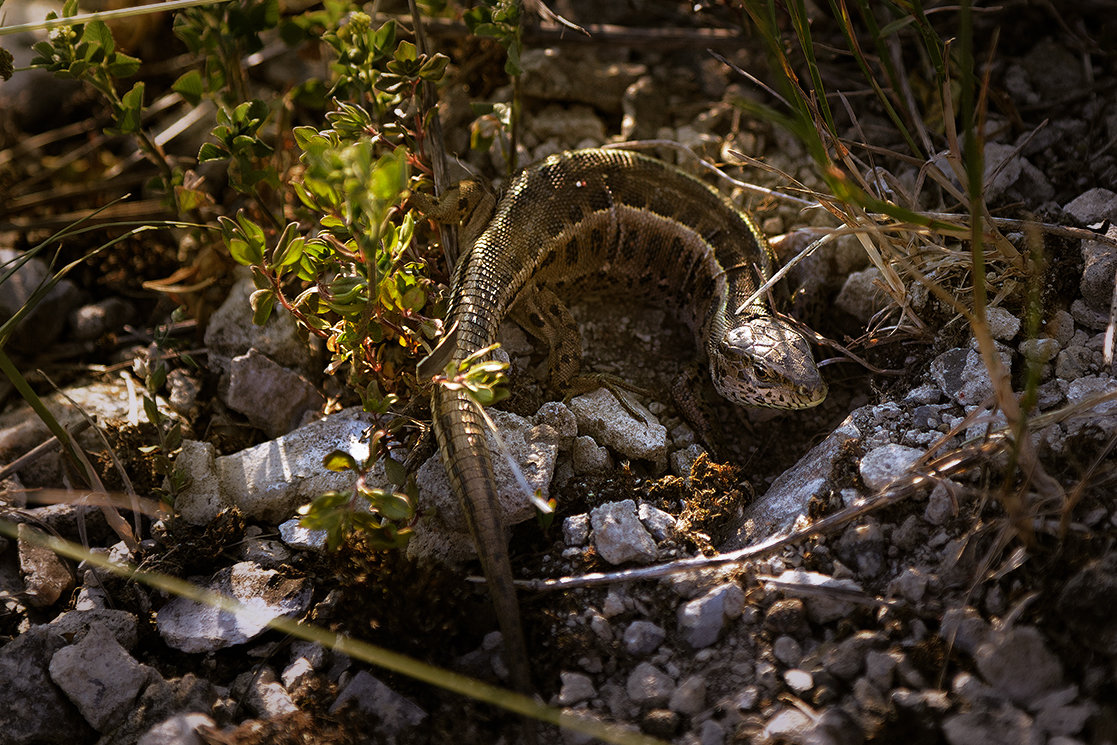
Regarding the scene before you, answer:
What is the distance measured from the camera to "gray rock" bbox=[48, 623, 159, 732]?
2318 mm

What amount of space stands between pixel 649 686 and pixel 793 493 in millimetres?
900

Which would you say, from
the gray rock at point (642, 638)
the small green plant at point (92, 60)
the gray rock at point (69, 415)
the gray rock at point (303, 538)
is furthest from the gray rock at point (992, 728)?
the small green plant at point (92, 60)

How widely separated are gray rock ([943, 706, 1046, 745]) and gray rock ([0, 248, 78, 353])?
389 centimetres

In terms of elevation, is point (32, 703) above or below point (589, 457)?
below

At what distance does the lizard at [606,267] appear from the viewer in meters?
3.23

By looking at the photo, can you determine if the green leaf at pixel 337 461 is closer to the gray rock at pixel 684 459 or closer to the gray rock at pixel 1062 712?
the gray rock at pixel 684 459

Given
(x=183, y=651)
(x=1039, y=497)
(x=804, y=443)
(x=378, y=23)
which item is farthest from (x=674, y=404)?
(x=378, y=23)

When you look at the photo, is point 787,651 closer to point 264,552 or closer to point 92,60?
point 264,552

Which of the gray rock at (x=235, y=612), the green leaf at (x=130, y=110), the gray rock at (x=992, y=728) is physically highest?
the green leaf at (x=130, y=110)

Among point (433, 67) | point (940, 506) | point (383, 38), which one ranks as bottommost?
point (940, 506)

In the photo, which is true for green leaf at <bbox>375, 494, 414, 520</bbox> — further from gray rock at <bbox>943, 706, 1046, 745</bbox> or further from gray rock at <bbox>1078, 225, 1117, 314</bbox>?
gray rock at <bbox>1078, 225, 1117, 314</bbox>

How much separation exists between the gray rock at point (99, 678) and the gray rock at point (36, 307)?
1.86 m

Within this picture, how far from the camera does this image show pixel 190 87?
3486mm

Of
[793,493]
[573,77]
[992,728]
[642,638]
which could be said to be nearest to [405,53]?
[573,77]
